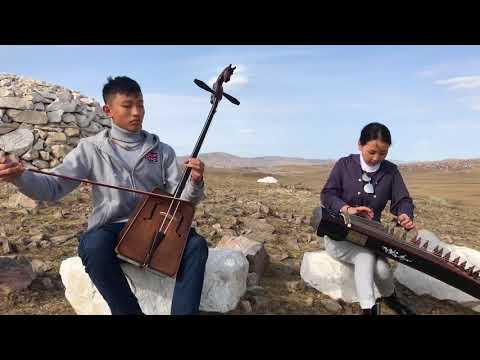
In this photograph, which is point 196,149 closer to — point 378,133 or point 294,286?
point 378,133

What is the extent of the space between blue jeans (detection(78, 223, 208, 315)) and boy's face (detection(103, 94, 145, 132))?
0.74m

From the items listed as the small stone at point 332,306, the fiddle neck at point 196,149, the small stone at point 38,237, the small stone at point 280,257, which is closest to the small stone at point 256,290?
the small stone at point 332,306

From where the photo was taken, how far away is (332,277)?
12.8 ft

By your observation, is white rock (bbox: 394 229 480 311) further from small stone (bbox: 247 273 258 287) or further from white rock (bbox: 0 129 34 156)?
white rock (bbox: 0 129 34 156)

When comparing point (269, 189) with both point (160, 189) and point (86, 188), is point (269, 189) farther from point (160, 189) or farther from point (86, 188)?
point (160, 189)

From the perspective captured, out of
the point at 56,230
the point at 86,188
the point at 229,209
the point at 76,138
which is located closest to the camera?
the point at 56,230

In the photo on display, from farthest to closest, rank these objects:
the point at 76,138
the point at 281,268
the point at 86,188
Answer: the point at 76,138 < the point at 86,188 < the point at 281,268

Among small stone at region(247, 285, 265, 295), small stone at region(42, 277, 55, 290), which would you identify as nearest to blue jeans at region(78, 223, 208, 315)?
small stone at region(247, 285, 265, 295)

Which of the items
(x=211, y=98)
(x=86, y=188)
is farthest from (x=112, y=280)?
(x=86, y=188)

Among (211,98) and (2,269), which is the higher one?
(211,98)

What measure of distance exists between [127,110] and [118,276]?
1.12m
